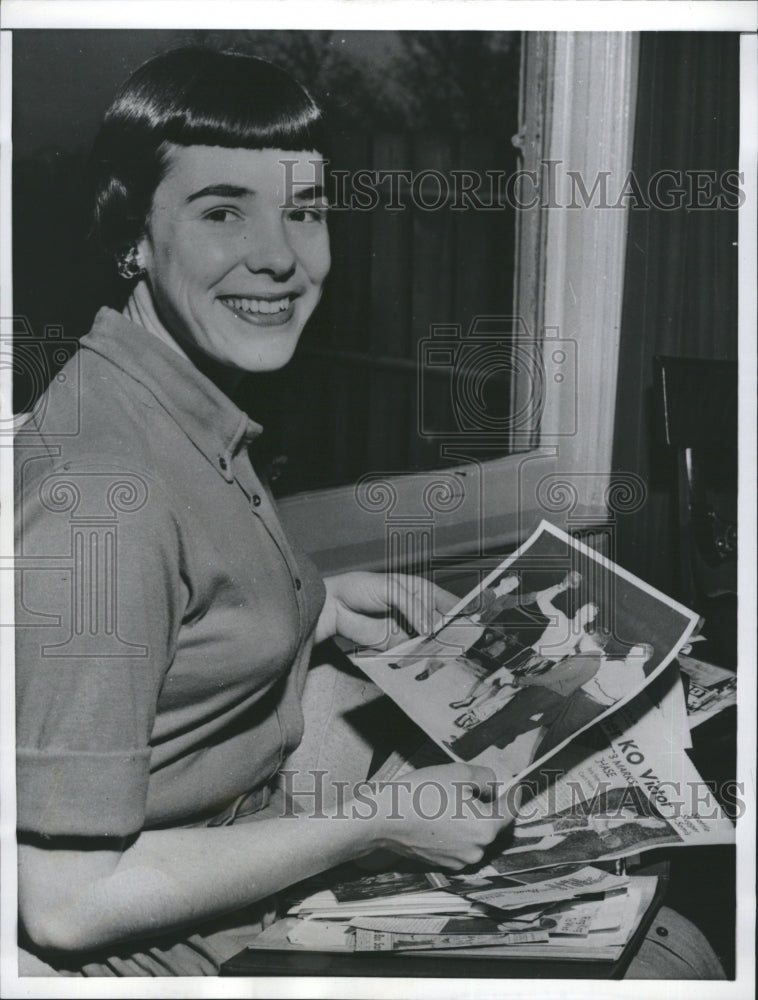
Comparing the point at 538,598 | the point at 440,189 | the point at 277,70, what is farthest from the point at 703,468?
the point at 277,70

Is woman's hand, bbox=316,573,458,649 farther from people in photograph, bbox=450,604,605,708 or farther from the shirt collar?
the shirt collar

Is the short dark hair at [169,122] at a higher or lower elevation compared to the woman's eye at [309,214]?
higher

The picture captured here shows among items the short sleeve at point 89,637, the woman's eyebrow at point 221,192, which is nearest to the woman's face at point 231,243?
the woman's eyebrow at point 221,192

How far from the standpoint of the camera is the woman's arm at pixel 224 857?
0.81 metres

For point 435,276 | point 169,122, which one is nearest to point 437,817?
point 435,276

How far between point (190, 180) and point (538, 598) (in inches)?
22.7

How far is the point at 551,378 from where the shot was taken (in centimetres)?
117

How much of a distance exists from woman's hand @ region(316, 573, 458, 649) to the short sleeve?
30 cm

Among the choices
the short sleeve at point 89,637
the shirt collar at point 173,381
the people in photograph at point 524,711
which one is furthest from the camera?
the people in photograph at point 524,711

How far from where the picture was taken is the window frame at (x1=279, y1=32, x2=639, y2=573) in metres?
1.09

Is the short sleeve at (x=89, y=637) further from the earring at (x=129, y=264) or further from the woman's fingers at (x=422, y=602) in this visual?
the woman's fingers at (x=422, y=602)

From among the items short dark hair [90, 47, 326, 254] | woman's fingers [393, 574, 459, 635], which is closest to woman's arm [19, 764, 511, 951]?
woman's fingers [393, 574, 459, 635]

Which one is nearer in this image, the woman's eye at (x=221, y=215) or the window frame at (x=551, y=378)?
the woman's eye at (x=221, y=215)

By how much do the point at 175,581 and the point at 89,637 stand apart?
0.29 ft
